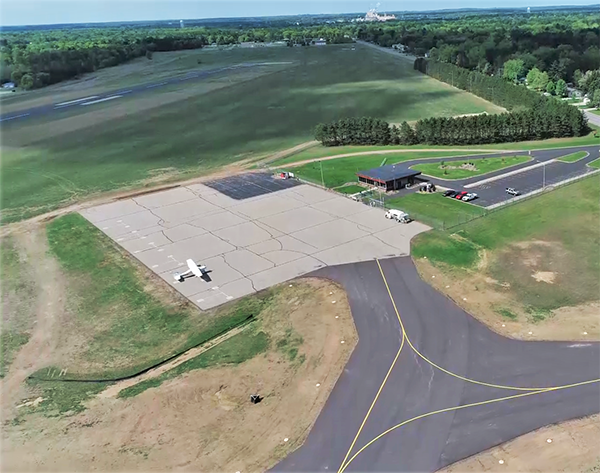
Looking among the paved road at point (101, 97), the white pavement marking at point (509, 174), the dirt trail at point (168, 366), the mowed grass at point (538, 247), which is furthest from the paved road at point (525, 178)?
the paved road at point (101, 97)

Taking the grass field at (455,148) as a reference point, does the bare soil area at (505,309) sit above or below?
below

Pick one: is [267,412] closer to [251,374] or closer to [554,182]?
[251,374]

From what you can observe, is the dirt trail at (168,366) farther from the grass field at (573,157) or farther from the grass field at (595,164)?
the grass field at (573,157)

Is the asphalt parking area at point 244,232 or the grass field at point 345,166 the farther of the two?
the grass field at point 345,166

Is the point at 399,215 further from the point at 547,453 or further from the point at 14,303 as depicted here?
the point at 14,303

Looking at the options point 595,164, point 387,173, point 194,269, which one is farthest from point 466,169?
point 194,269

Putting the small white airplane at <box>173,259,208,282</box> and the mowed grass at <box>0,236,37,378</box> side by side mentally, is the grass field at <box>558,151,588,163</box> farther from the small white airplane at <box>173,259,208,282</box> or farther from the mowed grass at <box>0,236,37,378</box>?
the mowed grass at <box>0,236,37,378</box>
